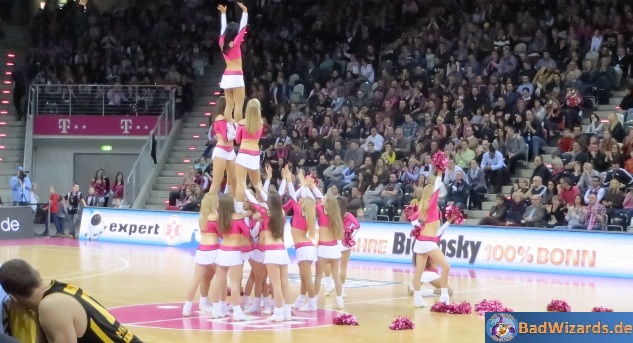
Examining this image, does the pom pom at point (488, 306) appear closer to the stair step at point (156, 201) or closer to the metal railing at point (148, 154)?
the stair step at point (156, 201)

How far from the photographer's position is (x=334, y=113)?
25281mm

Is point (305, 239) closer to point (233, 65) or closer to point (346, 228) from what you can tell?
point (346, 228)

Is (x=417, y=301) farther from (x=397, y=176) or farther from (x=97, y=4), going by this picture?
(x=97, y=4)

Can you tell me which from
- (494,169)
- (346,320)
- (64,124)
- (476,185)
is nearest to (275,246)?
(346,320)

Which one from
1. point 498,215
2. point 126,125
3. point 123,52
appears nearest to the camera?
point 498,215

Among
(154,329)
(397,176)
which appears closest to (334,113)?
(397,176)

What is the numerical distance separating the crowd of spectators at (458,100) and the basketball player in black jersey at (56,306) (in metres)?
14.5

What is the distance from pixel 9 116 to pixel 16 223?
259 inches

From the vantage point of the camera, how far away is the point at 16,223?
25297 millimetres

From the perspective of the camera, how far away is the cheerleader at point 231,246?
11.8 metres

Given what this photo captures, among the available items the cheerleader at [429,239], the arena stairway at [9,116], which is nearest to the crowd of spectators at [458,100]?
the cheerleader at [429,239]

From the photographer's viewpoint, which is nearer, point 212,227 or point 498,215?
point 212,227

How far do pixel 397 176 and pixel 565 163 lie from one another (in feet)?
12.1

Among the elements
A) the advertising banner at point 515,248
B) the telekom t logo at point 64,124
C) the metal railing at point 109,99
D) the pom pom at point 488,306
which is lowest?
the pom pom at point 488,306
